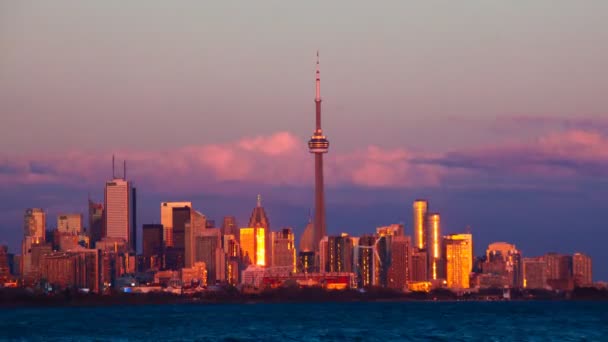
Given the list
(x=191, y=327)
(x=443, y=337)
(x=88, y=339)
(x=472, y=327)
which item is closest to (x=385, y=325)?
(x=472, y=327)

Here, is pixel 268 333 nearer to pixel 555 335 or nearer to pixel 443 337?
pixel 443 337

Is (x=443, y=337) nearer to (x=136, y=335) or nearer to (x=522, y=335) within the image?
(x=522, y=335)

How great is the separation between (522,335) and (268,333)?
24.1 m

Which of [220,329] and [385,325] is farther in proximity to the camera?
[385,325]

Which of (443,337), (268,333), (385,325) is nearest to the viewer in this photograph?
(443,337)

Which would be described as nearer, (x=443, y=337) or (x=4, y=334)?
(x=443, y=337)

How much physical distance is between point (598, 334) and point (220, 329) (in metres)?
38.5

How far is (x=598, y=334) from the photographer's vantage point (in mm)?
114062

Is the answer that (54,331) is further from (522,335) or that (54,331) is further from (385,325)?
(522,335)

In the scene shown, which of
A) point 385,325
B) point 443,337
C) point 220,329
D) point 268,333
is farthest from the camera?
point 385,325

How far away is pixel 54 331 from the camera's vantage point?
5103 inches

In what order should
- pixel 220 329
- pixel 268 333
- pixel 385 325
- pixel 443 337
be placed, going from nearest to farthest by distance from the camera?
pixel 443 337
pixel 268 333
pixel 220 329
pixel 385 325

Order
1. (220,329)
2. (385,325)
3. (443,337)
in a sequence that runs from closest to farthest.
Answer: (443,337), (220,329), (385,325)

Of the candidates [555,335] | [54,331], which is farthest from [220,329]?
[555,335]
